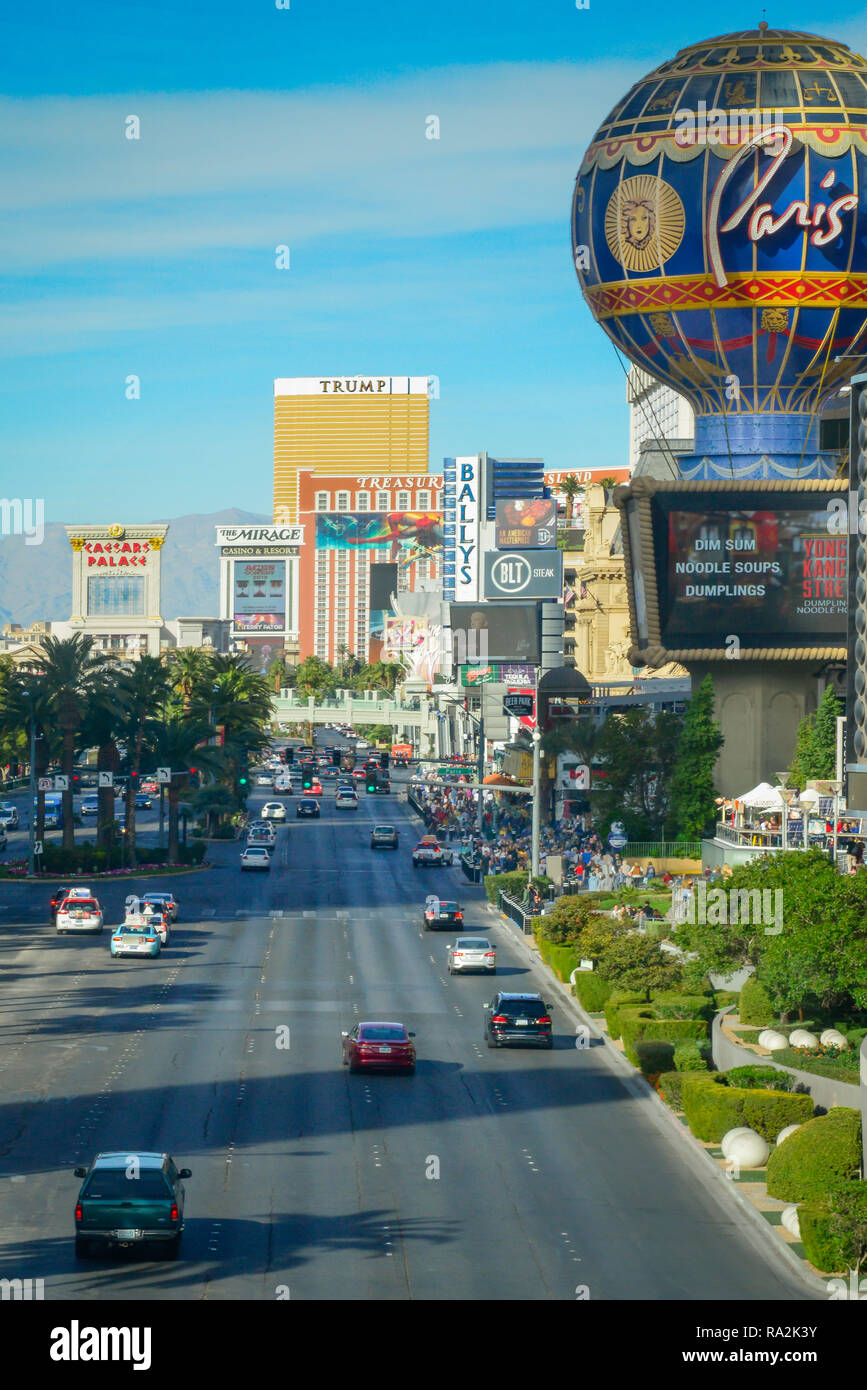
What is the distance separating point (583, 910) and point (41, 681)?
133 ft

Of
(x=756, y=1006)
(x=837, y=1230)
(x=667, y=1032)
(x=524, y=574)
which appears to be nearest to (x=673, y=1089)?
(x=667, y=1032)

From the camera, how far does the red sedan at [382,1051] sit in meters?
45.1

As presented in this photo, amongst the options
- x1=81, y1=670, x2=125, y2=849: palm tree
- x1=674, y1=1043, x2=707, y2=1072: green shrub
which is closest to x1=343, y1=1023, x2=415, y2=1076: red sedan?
x1=674, y1=1043, x2=707, y2=1072: green shrub

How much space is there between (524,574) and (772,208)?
264 feet

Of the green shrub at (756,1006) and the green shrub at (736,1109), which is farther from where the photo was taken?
the green shrub at (756,1006)

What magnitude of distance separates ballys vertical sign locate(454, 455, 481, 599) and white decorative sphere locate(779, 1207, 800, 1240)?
530 feet

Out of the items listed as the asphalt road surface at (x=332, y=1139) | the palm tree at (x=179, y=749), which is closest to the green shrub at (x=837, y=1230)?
the asphalt road surface at (x=332, y=1139)

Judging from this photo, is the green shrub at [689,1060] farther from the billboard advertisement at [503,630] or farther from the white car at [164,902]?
the billboard advertisement at [503,630]

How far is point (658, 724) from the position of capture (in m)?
89.8

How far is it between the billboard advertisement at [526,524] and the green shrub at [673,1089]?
14628 centimetres

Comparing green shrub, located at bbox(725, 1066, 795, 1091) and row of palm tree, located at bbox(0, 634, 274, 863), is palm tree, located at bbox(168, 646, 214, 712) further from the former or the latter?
green shrub, located at bbox(725, 1066, 795, 1091)

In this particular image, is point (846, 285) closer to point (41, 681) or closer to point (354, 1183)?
point (41, 681)

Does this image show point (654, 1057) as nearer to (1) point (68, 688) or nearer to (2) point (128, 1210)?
(2) point (128, 1210)

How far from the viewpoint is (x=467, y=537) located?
639 feet
